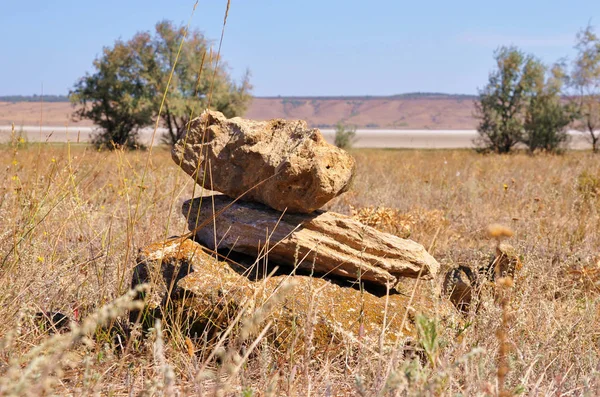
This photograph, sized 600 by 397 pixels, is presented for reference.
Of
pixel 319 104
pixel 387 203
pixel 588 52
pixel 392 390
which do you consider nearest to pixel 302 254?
pixel 392 390

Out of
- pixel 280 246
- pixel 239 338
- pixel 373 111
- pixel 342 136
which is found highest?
pixel 373 111

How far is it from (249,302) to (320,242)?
731 mm

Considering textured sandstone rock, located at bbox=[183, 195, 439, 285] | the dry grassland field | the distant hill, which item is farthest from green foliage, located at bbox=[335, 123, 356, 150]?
the distant hill

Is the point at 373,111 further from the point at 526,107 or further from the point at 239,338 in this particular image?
the point at 239,338

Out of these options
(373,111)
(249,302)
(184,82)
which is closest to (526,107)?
(184,82)

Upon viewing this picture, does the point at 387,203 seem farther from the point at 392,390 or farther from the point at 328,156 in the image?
the point at 392,390

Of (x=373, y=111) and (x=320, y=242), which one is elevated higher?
(x=373, y=111)

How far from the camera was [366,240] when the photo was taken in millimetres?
3645

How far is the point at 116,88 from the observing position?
2602 cm

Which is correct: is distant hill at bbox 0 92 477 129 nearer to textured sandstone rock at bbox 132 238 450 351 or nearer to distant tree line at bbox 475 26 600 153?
distant tree line at bbox 475 26 600 153

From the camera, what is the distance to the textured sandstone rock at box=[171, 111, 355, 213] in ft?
10.5

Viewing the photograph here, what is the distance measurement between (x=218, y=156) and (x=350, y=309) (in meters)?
1.25

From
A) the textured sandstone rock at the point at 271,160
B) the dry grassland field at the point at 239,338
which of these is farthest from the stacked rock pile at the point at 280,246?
the dry grassland field at the point at 239,338

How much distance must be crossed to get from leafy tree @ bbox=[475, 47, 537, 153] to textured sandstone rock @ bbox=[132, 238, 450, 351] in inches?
1060
